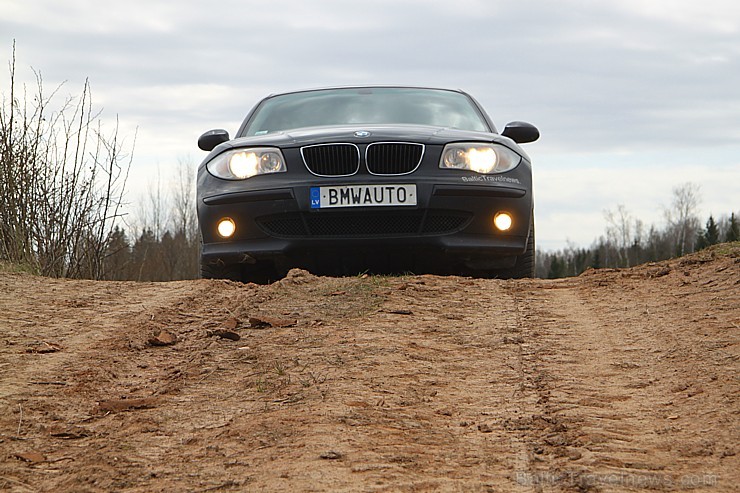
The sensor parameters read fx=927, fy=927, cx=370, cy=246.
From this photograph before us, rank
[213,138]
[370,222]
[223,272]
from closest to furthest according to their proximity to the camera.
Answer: [370,222] < [223,272] < [213,138]

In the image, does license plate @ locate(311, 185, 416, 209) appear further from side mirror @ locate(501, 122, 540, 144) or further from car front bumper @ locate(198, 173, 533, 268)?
side mirror @ locate(501, 122, 540, 144)

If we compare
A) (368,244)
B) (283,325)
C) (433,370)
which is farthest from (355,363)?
(368,244)

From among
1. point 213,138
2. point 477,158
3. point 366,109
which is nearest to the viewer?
point 477,158

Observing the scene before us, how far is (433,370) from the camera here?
151 inches

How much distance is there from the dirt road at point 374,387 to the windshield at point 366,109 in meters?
1.48

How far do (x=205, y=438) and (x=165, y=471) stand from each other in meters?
0.30

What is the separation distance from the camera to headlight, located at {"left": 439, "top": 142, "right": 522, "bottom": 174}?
5.87 metres

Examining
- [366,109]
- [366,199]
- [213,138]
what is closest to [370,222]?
[366,199]

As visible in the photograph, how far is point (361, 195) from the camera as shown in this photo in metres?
5.71

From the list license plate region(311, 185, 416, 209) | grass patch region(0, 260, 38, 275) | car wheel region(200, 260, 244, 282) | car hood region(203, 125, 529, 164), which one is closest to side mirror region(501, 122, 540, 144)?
car hood region(203, 125, 529, 164)

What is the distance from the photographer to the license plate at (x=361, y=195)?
5715mm

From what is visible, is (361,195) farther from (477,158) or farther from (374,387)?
(374,387)

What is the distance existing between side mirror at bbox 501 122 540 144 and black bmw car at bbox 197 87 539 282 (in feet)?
2.56

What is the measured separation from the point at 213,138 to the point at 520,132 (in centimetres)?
230
